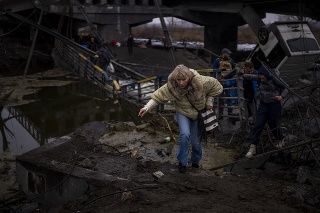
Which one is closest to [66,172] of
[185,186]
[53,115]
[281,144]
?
[185,186]

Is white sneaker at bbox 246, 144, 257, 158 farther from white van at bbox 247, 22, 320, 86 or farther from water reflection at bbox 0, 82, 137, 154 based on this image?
white van at bbox 247, 22, 320, 86

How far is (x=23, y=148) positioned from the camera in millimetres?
9312

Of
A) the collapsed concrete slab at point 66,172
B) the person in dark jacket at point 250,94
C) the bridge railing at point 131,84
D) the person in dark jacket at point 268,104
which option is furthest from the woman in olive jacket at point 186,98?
the bridge railing at point 131,84

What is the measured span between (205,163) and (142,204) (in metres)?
2.64

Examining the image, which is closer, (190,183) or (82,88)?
(190,183)

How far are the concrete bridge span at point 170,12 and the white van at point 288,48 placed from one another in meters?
8.92

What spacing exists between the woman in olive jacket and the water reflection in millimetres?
5041

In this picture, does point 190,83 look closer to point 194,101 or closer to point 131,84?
point 194,101

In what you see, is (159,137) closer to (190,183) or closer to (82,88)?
(190,183)

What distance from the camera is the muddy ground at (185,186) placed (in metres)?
4.39

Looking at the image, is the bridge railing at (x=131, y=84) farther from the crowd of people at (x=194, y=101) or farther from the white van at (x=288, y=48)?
the white van at (x=288, y=48)

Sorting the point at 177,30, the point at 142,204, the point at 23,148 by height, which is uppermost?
the point at 177,30

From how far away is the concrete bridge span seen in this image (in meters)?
26.0

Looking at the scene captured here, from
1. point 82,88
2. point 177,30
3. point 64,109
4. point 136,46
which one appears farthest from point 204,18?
point 64,109
